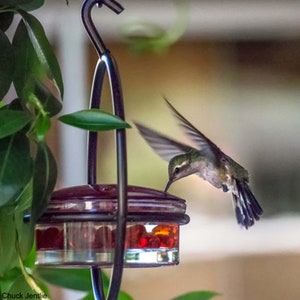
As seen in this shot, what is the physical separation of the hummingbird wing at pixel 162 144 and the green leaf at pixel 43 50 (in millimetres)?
277

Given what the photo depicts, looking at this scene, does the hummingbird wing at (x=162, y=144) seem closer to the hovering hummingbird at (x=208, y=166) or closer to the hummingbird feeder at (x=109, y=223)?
the hovering hummingbird at (x=208, y=166)

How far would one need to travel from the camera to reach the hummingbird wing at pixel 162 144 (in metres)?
0.95

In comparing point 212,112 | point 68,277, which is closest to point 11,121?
point 68,277

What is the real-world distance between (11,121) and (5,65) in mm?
115

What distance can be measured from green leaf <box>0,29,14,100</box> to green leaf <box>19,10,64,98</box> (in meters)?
0.03

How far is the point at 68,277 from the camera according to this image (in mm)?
761

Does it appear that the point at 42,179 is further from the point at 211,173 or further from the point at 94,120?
the point at 211,173

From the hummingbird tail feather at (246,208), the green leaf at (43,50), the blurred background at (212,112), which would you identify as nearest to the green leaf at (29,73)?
the green leaf at (43,50)

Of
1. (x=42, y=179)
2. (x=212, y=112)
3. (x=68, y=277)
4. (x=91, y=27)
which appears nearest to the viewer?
(x=42, y=179)

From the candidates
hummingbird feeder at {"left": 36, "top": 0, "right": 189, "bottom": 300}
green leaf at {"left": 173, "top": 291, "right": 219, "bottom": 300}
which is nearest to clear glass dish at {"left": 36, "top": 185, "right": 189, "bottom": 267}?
hummingbird feeder at {"left": 36, "top": 0, "right": 189, "bottom": 300}

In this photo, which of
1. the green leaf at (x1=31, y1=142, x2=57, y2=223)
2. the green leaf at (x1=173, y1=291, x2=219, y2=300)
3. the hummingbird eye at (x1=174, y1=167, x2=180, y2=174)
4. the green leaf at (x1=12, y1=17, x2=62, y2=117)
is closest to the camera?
the green leaf at (x1=31, y1=142, x2=57, y2=223)

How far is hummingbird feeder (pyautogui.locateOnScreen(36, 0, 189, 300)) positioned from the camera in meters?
0.60

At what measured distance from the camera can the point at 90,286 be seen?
0.77 m

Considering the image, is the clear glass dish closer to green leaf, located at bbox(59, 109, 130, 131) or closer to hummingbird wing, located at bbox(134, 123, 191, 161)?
green leaf, located at bbox(59, 109, 130, 131)
